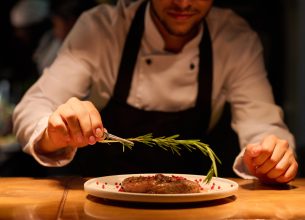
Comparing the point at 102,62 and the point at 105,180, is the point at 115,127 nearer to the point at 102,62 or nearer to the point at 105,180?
the point at 102,62

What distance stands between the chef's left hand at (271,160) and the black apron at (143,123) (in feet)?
2.51

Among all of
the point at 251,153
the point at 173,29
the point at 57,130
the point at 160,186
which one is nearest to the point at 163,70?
the point at 173,29

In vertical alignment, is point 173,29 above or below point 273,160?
above

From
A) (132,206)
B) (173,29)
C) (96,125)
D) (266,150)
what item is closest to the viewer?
(132,206)

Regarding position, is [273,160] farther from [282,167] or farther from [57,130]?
[57,130]

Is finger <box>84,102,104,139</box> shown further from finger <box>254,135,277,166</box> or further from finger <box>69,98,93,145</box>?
finger <box>254,135,277,166</box>

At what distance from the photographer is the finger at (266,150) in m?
2.01

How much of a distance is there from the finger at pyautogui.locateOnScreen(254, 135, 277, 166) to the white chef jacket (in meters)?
0.53

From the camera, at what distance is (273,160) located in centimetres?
203

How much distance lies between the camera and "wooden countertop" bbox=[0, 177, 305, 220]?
1.50 metres

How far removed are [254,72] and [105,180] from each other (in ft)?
3.95

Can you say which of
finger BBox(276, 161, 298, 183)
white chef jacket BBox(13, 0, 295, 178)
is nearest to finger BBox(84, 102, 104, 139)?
finger BBox(276, 161, 298, 183)

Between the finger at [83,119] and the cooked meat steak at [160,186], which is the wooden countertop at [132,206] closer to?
the cooked meat steak at [160,186]

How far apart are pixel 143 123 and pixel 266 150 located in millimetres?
908
